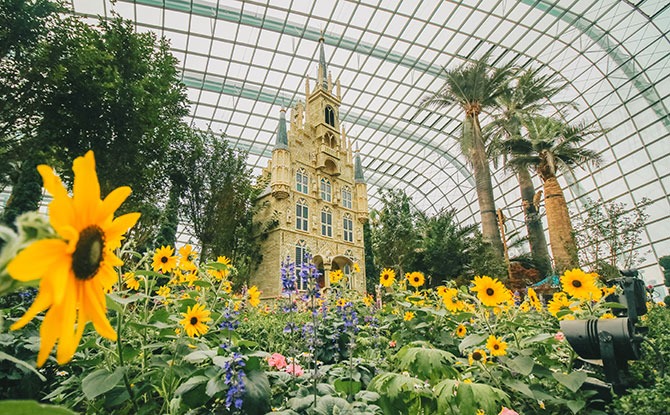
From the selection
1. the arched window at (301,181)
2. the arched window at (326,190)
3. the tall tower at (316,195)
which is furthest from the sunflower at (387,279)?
the arched window at (326,190)

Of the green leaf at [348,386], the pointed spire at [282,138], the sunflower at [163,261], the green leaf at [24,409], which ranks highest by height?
the pointed spire at [282,138]

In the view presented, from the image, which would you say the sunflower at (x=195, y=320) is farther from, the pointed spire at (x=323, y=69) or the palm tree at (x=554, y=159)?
the pointed spire at (x=323, y=69)

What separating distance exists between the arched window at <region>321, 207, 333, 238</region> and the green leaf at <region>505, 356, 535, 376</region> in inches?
759

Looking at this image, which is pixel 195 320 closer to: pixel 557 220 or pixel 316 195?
pixel 316 195

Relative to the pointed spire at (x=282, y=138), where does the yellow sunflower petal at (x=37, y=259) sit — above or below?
below

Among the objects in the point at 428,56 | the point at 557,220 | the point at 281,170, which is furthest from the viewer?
the point at 428,56

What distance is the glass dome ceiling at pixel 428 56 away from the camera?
785 inches

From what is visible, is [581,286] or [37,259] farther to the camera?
[581,286]

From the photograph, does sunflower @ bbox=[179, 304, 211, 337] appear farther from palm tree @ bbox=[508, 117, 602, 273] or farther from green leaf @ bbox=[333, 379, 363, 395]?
palm tree @ bbox=[508, 117, 602, 273]

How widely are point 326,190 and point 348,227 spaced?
9.97ft

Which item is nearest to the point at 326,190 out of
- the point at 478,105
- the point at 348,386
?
the point at 478,105

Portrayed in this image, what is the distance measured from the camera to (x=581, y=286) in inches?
93.2

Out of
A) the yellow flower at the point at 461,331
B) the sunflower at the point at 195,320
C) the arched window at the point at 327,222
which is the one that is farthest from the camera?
the arched window at the point at 327,222

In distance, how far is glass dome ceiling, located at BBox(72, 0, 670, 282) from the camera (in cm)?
1994
